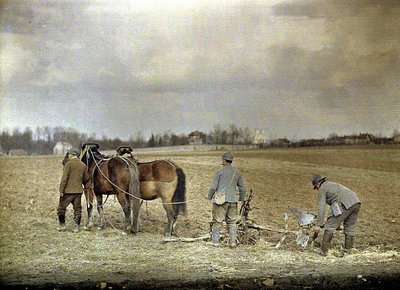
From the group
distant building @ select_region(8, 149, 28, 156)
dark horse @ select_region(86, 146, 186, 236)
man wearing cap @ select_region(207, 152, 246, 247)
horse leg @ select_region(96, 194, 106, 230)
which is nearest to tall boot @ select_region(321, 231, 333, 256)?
man wearing cap @ select_region(207, 152, 246, 247)

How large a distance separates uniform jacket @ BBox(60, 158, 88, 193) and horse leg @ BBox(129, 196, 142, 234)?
0.81 metres

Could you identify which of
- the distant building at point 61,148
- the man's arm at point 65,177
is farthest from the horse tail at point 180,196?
the distant building at point 61,148

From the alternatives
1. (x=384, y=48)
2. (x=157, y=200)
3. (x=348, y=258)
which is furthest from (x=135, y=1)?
(x=348, y=258)

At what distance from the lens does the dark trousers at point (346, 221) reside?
733 cm

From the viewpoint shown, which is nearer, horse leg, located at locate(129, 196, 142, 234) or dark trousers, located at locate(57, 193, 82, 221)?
dark trousers, located at locate(57, 193, 82, 221)

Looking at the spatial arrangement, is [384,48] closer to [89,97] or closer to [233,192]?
[233,192]

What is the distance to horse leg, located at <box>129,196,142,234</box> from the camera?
7.94 meters

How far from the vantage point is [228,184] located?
301 inches

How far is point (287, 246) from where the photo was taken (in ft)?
25.1

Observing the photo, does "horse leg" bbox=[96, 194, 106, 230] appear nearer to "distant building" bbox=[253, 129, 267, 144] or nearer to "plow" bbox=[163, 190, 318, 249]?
"plow" bbox=[163, 190, 318, 249]

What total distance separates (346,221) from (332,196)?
1.46 ft

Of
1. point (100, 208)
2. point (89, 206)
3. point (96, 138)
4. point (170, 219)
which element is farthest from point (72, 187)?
point (170, 219)

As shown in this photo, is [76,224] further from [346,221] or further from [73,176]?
[346,221]

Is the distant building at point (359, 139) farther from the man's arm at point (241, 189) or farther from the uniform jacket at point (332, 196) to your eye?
the man's arm at point (241, 189)
